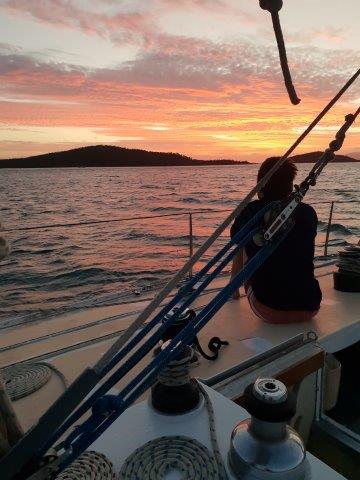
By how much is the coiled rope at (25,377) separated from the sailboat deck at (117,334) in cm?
4

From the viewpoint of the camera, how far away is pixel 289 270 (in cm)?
317

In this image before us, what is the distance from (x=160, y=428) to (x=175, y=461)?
0.27 m

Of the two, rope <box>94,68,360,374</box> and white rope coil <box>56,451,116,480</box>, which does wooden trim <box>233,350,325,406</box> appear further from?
rope <box>94,68,360,374</box>

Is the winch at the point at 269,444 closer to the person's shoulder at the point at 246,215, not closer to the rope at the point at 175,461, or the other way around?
the rope at the point at 175,461

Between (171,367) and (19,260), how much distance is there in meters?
14.7

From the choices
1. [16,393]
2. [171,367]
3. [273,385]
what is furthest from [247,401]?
[16,393]

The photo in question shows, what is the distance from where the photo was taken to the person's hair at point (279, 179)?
292 cm

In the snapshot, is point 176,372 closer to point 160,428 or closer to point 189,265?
point 160,428

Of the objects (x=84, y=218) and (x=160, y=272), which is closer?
(x=160, y=272)

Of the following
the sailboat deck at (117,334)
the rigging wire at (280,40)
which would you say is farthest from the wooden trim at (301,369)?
the rigging wire at (280,40)

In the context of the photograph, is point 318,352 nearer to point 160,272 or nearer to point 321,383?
point 321,383

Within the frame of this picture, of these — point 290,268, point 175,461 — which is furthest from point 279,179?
point 175,461

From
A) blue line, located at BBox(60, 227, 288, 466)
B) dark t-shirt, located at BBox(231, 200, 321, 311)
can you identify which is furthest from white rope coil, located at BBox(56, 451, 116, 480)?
dark t-shirt, located at BBox(231, 200, 321, 311)

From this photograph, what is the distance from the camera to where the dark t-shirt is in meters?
3.05
